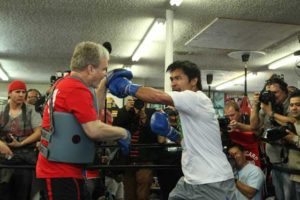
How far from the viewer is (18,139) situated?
344cm

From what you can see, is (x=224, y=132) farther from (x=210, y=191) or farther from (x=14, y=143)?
(x=14, y=143)

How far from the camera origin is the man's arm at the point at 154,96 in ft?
7.00

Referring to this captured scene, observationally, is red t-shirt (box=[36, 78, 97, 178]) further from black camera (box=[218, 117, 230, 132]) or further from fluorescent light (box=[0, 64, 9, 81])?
fluorescent light (box=[0, 64, 9, 81])

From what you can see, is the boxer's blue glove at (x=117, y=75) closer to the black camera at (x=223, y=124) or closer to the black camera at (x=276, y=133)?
the black camera at (x=223, y=124)

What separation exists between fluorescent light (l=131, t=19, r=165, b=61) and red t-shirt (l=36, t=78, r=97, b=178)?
157 inches

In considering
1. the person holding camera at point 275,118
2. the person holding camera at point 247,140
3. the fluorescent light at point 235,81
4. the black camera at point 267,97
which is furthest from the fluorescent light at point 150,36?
the fluorescent light at point 235,81

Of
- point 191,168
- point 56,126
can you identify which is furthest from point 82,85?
point 191,168

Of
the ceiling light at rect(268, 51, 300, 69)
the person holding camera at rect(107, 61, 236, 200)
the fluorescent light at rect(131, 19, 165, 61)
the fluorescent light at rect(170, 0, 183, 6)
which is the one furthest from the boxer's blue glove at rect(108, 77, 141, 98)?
the ceiling light at rect(268, 51, 300, 69)

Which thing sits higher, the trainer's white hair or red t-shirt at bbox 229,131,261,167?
the trainer's white hair

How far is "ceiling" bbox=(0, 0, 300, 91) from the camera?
16.7 ft

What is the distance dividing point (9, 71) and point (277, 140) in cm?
891

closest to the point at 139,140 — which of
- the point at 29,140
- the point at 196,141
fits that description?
the point at 29,140

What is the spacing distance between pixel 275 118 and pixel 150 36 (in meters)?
3.70

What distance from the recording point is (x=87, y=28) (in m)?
6.17
